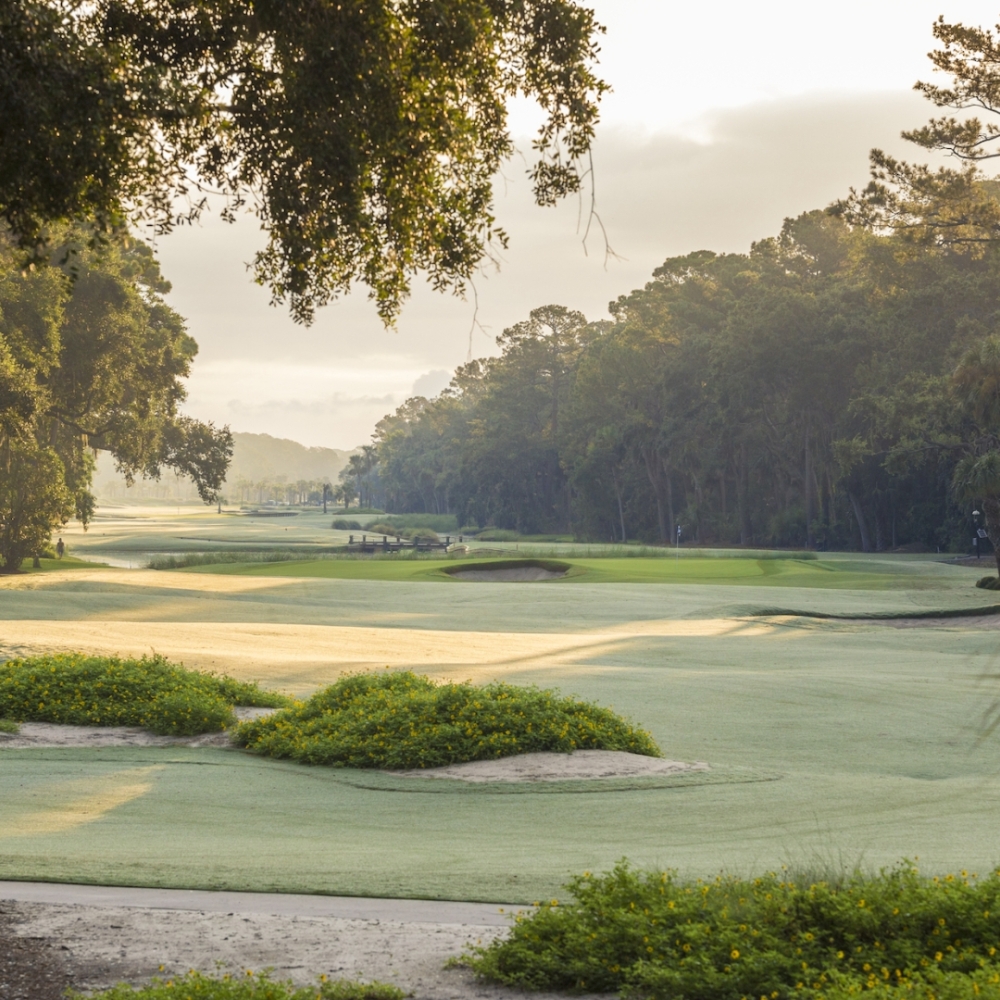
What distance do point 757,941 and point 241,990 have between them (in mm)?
2402

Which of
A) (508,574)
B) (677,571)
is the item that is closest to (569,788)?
(677,571)

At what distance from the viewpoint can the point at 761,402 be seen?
79.1 meters

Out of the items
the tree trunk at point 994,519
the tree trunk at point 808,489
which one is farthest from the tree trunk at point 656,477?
the tree trunk at point 994,519

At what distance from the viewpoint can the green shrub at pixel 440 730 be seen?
41.0 feet

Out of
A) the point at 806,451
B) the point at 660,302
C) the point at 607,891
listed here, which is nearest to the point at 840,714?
the point at 607,891

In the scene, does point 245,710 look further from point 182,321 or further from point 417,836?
point 182,321

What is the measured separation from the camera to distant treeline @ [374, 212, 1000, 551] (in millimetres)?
64750

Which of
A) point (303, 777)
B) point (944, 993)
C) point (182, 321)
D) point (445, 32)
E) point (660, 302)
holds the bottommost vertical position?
point (303, 777)

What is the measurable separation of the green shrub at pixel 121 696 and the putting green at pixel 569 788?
1.14 meters

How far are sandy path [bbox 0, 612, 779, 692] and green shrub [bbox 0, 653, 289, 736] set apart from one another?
7.52 feet

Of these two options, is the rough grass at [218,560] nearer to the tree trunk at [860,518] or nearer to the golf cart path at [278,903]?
the tree trunk at [860,518]

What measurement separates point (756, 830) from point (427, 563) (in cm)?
4801

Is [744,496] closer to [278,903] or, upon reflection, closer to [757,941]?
[278,903]

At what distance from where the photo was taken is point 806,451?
2960 inches
